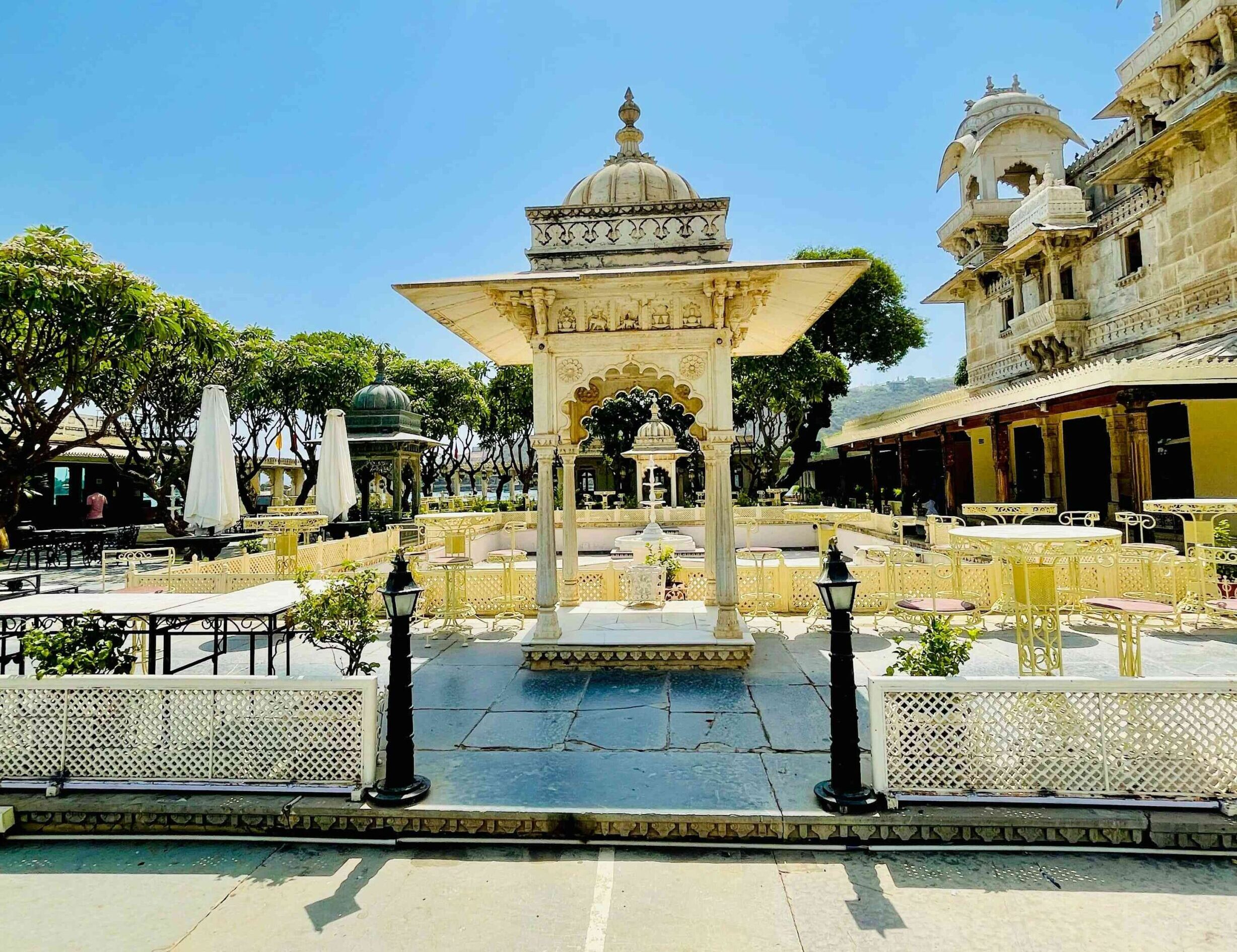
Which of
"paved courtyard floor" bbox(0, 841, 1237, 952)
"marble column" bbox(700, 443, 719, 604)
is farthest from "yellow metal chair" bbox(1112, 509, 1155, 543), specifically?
"paved courtyard floor" bbox(0, 841, 1237, 952)

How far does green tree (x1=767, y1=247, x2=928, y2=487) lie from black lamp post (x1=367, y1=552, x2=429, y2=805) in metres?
26.9

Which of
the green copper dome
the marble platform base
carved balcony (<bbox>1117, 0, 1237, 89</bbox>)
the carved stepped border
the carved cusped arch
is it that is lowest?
the carved stepped border

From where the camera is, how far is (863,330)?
30.0 m

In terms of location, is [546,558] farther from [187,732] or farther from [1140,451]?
[1140,451]

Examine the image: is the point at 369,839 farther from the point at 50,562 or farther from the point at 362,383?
the point at 362,383

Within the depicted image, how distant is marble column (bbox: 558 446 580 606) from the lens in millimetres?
7305

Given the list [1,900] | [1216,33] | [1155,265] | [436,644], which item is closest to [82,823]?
[1,900]

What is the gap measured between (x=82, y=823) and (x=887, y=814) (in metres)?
4.85

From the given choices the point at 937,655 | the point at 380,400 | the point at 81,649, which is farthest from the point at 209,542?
the point at 937,655

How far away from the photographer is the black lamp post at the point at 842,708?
11.5 feet

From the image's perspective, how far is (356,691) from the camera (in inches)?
149

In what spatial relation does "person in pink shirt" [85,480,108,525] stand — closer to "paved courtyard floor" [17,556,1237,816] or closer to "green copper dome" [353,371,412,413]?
"green copper dome" [353,371,412,413]

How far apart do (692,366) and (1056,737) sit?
439cm

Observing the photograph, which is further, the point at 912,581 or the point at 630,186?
the point at 912,581
